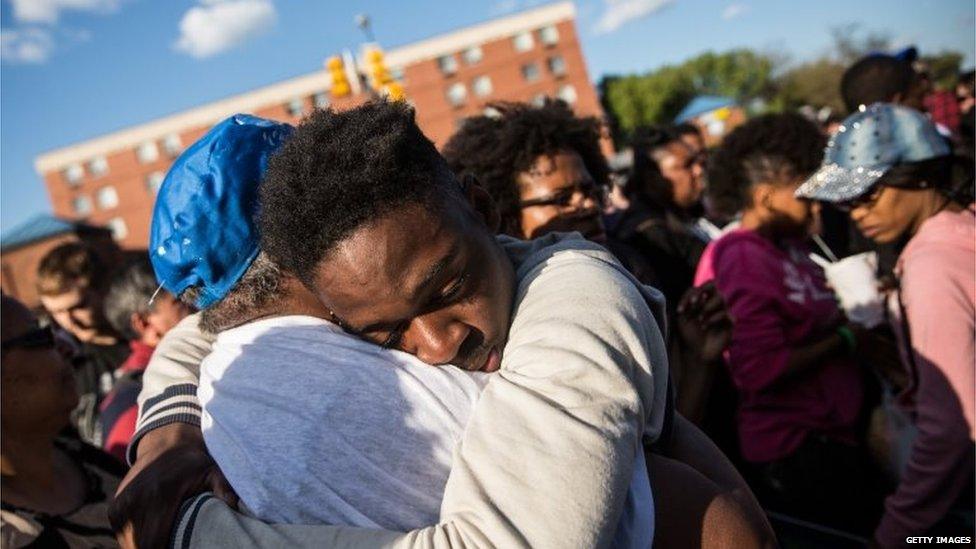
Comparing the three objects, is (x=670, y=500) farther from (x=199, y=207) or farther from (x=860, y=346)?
(x=860, y=346)

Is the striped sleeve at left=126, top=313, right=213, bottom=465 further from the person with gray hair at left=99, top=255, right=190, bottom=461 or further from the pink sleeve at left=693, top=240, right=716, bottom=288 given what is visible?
the pink sleeve at left=693, top=240, right=716, bottom=288

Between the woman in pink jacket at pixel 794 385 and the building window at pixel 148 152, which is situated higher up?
the building window at pixel 148 152

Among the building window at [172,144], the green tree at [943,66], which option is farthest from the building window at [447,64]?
the green tree at [943,66]

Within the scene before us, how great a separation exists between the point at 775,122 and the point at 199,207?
3.14 meters

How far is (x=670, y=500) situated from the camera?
1.23 meters

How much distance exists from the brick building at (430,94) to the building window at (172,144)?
9 cm

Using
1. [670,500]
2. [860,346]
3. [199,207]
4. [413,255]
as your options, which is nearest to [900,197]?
[860,346]

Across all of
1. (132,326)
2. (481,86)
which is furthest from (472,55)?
(132,326)

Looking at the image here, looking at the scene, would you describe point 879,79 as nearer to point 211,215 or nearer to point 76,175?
point 211,215

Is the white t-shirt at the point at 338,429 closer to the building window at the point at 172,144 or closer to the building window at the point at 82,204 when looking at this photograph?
the building window at the point at 172,144

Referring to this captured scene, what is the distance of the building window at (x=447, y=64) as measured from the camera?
204 ft

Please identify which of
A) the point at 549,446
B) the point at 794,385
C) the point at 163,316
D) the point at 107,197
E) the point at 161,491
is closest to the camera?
the point at 549,446

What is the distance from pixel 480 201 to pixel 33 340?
199cm

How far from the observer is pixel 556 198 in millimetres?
2701
